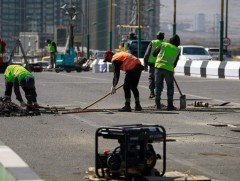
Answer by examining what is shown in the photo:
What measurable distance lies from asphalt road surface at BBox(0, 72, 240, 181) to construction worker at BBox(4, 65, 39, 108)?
793 millimetres

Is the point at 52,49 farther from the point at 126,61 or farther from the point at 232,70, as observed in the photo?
the point at 126,61

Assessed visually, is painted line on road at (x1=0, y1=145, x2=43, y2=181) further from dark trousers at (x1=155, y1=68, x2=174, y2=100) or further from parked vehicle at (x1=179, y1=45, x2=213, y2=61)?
parked vehicle at (x1=179, y1=45, x2=213, y2=61)

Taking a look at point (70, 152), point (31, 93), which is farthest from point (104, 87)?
point (70, 152)

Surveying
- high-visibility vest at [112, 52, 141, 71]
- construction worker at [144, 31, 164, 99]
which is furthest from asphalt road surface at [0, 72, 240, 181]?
high-visibility vest at [112, 52, 141, 71]

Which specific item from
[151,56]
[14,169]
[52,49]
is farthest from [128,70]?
[52,49]

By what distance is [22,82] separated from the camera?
2080 cm

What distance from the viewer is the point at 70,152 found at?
13.9 metres

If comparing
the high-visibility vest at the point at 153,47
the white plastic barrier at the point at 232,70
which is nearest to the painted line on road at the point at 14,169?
the high-visibility vest at the point at 153,47

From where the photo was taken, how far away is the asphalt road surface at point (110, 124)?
12.3 meters

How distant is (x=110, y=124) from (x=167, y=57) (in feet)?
14.3

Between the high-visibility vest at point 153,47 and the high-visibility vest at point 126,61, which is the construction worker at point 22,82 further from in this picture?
the high-visibility vest at point 153,47

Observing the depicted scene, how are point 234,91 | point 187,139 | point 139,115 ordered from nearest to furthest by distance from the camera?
point 187,139, point 139,115, point 234,91

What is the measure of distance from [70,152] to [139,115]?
258 inches

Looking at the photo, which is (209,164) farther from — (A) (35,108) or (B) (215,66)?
(B) (215,66)
